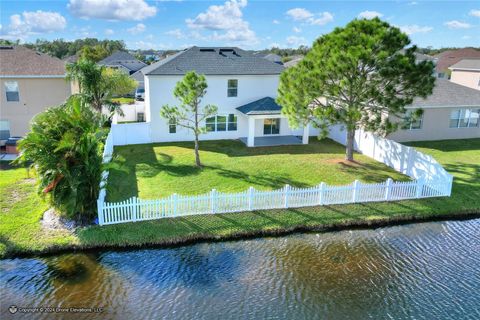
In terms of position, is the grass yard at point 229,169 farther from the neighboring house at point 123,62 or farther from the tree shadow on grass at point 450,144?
the neighboring house at point 123,62

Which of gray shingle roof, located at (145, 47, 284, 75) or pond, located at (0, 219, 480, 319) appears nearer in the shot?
pond, located at (0, 219, 480, 319)

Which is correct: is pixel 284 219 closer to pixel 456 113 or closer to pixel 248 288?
pixel 248 288

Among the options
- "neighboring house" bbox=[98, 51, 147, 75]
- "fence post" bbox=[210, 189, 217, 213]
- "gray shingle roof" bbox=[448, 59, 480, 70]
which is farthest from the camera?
"neighboring house" bbox=[98, 51, 147, 75]

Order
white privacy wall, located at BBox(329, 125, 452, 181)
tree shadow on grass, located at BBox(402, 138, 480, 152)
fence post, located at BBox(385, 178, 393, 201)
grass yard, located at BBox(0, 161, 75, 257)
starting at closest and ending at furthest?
grass yard, located at BBox(0, 161, 75, 257) < fence post, located at BBox(385, 178, 393, 201) < white privacy wall, located at BBox(329, 125, 452, 181) < tree shadow on grass, located at BBox(402, 138, 480, 152)

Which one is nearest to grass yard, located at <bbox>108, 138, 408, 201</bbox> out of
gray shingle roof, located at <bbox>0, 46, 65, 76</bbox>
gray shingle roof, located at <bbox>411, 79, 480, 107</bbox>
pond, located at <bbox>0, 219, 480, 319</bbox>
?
pond, located at <bbox>0, 219, 480, 319</bbox>

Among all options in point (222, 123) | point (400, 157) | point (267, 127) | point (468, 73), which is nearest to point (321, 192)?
point (400, 157)

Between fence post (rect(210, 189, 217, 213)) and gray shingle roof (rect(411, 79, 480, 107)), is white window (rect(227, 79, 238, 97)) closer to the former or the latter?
gray shingle roof (rect(411, 79, 480, 107))
